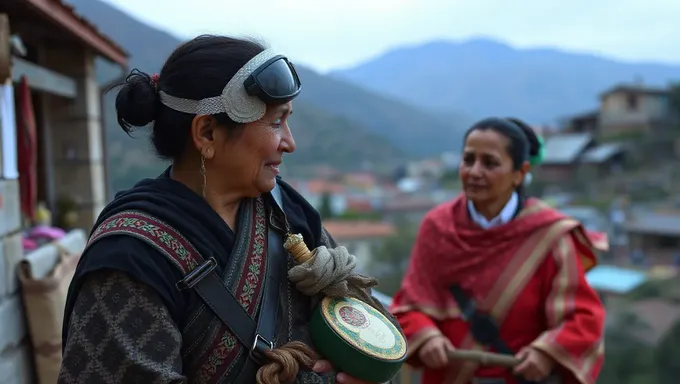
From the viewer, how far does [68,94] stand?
5.47 meters

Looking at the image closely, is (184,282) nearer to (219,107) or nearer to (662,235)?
(219,107)

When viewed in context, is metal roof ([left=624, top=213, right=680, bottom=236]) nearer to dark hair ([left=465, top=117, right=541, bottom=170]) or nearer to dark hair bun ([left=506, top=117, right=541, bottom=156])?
dark hair bun ([left=506, top=117, right=541, bottom=156])

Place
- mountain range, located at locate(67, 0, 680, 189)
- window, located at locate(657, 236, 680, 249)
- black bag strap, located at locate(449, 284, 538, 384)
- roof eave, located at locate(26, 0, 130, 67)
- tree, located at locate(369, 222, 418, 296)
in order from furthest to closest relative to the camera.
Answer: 1. tree, located at locate(369, 222, 418, 296)
2. window, located at locate(657, 236, 680, 249)
3. mountain range, located at locate(67, 0, 680, 189)
4. roof eave, located at locate(26, 0, 130, 67)
5. black bag strap, located at locate(449, 284, 538, 384)

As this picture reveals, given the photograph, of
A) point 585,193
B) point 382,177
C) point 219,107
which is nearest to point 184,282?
point 219,107

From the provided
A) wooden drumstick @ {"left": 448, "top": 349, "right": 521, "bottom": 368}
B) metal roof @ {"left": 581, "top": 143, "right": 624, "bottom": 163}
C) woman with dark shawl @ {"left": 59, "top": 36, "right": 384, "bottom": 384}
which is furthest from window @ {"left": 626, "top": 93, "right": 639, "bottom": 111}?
woman with dark shawl @ {"left": 59, "top": 36, "right": 384, "bottom": 384}

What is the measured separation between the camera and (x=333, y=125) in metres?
52.8

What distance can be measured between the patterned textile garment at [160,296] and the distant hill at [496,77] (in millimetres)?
105668

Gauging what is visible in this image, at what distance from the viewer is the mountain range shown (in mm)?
22184

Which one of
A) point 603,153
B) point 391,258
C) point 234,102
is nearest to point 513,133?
point 234,102

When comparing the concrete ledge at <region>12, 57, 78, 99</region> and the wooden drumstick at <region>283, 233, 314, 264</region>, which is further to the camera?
the concrete ledge at <region>12, 57, 78, 99</region>

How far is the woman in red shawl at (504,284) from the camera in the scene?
2885 millimetres

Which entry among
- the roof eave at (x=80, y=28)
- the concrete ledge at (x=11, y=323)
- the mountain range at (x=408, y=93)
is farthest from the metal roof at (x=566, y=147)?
the concrete ledge at (x=11, y=323)

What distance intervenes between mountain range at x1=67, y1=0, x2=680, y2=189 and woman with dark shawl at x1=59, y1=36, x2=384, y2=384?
0.16 meters

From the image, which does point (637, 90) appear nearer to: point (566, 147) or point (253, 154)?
point (566, 147)
